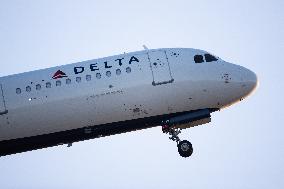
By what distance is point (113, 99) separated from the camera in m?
24.7

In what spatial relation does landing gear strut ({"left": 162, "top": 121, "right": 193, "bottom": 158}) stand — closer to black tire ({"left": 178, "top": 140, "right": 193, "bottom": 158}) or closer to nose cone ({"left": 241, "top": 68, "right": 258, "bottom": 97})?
black tire ({"left": 178, "top": 140, "right": 193, "bottom": 158})

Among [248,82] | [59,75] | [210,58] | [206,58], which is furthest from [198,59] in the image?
[59,75]

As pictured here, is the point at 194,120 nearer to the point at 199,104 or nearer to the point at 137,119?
the point at 199,104

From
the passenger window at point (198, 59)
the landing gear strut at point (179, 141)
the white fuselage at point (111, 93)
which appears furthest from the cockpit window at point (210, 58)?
the landing gear strut at point (179, 141)

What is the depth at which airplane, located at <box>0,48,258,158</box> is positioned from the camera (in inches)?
974

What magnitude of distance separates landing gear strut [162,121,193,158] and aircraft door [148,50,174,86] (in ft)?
7.71

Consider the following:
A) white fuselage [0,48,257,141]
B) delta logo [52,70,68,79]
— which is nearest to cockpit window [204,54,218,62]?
white fuselage [0,48,257,141]

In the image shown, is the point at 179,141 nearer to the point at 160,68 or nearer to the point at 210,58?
Answer: the point at 160,68

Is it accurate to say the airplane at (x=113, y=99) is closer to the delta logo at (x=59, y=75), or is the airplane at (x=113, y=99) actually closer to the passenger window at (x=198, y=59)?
the delta logo at (x=59, y=75)

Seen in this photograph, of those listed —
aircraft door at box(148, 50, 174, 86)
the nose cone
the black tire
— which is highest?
aircraft door at box(148, 50, 174, 86)

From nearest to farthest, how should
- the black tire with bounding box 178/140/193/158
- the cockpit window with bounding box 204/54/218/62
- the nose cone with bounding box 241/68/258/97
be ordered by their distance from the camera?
the black tire with bounding box 178/140/193/158 → the nose cone with bounding box 241/68/258/97 → the cockpit window with bounding box 204/54/218/62

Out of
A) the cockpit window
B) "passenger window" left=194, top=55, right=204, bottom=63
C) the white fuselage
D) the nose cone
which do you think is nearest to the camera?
the white fuselage

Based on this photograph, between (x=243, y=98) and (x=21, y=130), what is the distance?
1254cm

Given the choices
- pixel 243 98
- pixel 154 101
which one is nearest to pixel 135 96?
pixel 154 101
